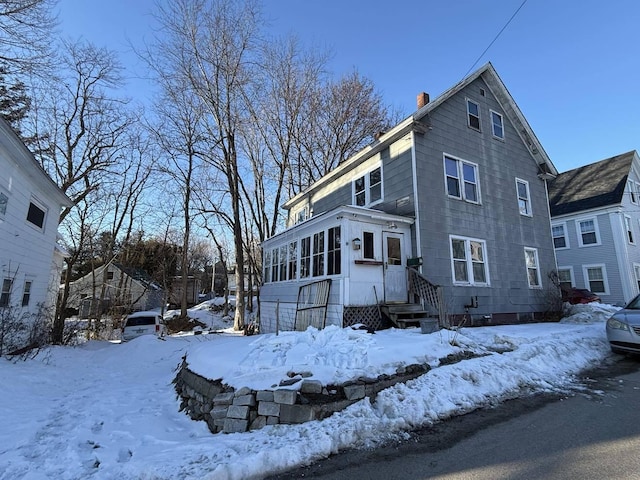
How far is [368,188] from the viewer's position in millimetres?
13328

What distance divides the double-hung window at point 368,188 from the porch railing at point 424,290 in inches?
137

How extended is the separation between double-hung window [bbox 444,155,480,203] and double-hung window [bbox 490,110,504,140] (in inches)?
95.9

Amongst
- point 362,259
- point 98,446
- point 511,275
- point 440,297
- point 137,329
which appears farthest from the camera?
point 137,329

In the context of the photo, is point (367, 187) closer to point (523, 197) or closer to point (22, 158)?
point (523, 197)

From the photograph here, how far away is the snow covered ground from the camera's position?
11.9 ft

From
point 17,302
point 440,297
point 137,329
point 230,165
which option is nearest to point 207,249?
point 230,165

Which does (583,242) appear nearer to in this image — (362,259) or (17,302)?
(362,259)

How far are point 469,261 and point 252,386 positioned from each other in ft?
30.6

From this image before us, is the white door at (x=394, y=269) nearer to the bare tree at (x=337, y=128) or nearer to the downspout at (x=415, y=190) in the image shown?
the downspout at (x=415, y=190)

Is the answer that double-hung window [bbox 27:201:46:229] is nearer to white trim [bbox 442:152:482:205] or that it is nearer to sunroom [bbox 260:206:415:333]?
sunroom [bbox 260:206:415:333]

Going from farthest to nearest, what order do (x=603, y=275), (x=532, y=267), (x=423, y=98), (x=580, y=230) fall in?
(x=580, y=230)
(x=603, y=275)
(x=532, y=267)
(x=423, y=98)

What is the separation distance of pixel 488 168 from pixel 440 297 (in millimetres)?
7055

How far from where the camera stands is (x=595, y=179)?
22.7 m

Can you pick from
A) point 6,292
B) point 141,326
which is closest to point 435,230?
point 6,292
